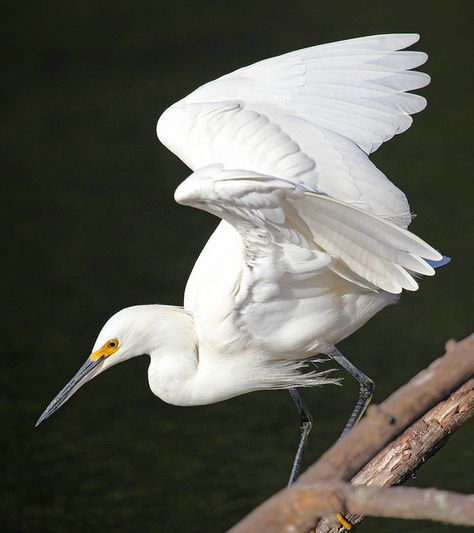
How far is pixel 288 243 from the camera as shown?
2760mm

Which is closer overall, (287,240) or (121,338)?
(287,240)

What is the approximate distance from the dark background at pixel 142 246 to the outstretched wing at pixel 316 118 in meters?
1.93

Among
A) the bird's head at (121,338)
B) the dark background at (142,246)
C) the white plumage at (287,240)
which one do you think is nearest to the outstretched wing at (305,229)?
the white plumage at (287,240)

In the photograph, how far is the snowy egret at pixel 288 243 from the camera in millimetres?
2787

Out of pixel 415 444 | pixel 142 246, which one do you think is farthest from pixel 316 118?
pixel 142 246

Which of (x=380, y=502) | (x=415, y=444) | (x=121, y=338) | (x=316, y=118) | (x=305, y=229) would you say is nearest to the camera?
(x=380, y=502)

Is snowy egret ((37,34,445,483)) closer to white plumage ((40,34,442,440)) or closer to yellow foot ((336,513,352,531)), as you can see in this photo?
white plumage ((40,34,442,440))

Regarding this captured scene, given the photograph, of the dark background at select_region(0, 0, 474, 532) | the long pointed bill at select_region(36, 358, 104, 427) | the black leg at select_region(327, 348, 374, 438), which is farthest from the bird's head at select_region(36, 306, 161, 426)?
the dark background at select_region(0, 0, 474, 532)

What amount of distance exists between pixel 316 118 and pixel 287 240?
0.63m

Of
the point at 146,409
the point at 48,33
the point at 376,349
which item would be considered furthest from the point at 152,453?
the point at 48,33

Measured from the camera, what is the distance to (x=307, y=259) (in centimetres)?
287

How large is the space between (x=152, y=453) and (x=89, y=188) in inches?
98.2

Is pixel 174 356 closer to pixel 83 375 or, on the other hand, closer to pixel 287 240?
pixel 83 375

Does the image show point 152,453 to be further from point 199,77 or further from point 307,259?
point 199,77
